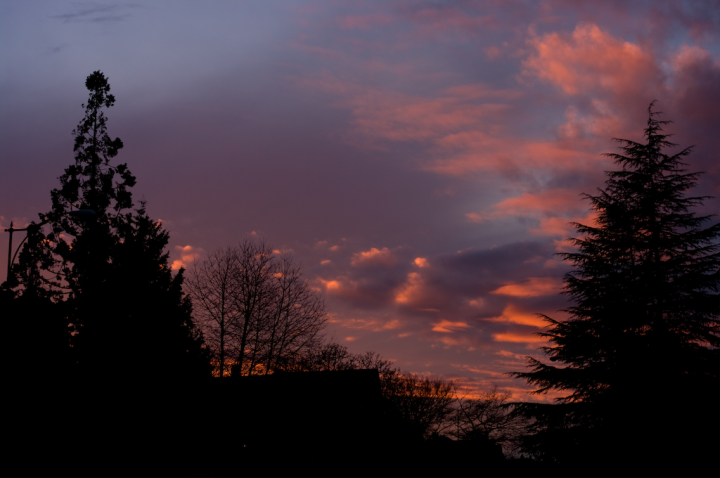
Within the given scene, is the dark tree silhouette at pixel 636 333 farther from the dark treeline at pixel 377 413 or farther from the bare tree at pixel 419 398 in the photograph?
the bare tree at pixel 419 398

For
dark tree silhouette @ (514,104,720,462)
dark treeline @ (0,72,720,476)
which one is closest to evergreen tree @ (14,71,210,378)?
dark treeline @ (0,72,720,476)

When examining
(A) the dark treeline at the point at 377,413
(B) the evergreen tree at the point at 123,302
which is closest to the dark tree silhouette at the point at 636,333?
(A) the dark treeline at the point at 377,413

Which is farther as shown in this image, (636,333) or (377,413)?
(377,413)

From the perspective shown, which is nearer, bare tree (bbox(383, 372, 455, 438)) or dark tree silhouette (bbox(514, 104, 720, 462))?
dark tree silhouette (bbox(514, 104, 720, 462))

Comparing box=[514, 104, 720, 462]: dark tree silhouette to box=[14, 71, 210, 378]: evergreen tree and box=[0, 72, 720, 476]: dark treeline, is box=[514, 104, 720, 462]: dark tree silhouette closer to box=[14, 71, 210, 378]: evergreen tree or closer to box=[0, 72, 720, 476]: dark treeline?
box=[0, 72, 720, 476]: dark treeline

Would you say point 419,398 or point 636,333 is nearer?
point 636,333

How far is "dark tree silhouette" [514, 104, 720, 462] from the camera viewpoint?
23.9 meters

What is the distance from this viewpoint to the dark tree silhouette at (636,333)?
942 inches

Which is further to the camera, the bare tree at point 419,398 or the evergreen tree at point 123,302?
the bare tree at point 419,398

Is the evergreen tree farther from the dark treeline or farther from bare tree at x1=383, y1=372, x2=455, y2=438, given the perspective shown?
bare tree at x1=383, y1=372, x2=455, y2=438

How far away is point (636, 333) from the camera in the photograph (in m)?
26.3

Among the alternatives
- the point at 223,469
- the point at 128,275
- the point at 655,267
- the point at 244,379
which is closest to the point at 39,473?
the point at 128,275

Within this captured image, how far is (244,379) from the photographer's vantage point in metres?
43.4

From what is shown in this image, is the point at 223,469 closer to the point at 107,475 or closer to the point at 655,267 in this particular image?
the point at 107,475
